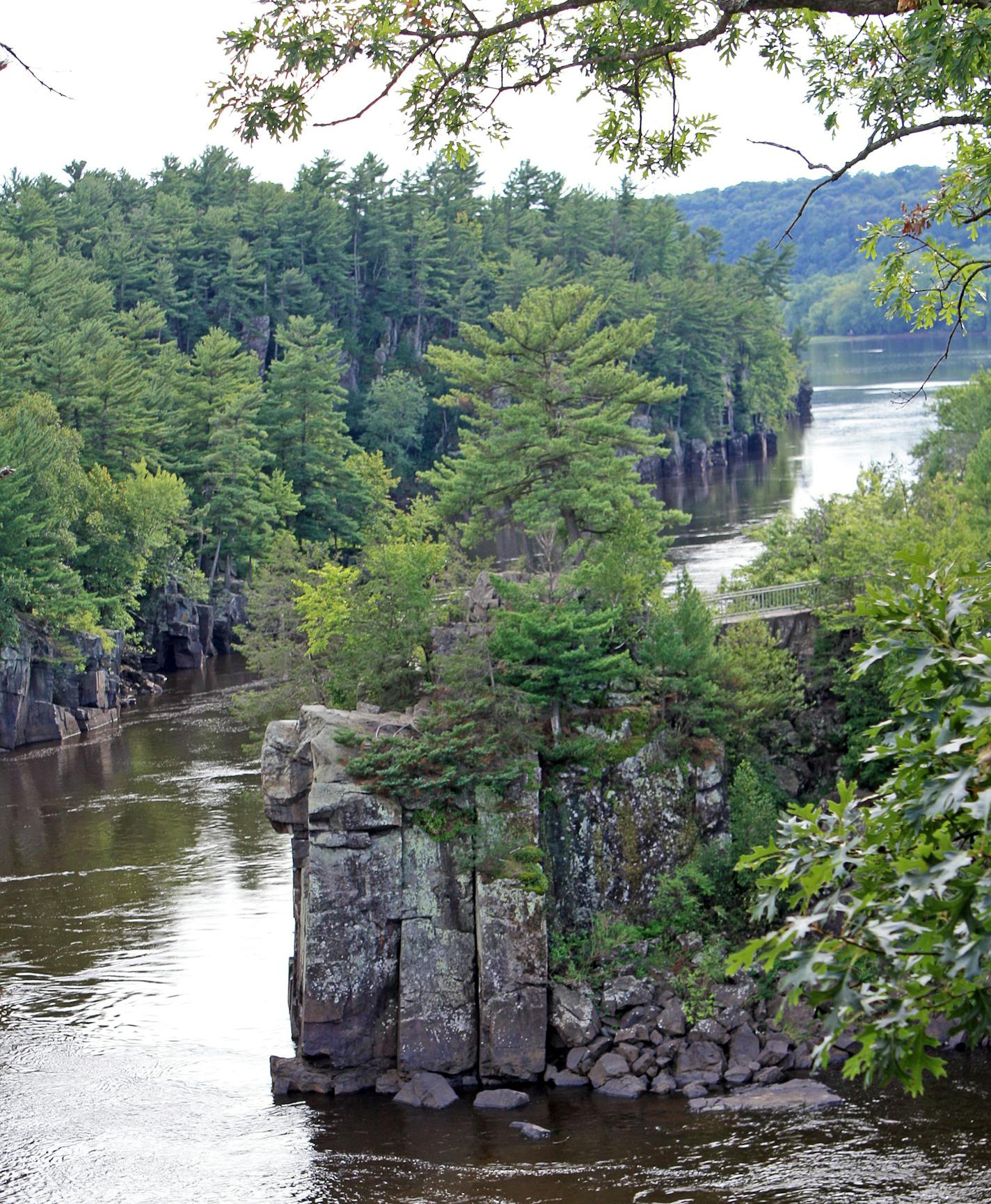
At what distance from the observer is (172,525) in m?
65.8

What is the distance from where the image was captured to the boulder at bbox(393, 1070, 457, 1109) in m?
25.2

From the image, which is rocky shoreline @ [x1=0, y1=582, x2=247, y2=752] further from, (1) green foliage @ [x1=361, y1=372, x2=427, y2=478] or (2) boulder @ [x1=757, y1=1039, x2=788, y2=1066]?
(2) boulder @ [x1=757, y1=1039, x2=788, y2=1066]

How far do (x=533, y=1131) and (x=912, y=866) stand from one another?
59.8 ft

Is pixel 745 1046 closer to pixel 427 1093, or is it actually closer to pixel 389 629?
pixel 427 1093

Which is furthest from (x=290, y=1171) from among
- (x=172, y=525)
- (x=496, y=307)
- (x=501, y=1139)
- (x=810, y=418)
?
(x=810, y=418)

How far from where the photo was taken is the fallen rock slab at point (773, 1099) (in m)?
24.1

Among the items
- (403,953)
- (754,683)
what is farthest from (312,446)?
(403,953)

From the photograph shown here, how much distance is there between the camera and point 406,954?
87.4 feet

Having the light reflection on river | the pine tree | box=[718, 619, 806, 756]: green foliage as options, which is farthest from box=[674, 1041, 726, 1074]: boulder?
the pine tree

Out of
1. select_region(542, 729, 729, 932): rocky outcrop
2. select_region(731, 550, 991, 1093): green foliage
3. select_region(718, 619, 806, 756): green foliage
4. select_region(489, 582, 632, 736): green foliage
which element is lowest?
select_region(542, 729, 729, 932): rocky outcrop

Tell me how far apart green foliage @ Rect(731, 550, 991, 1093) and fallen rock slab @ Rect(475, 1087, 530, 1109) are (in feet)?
57.4

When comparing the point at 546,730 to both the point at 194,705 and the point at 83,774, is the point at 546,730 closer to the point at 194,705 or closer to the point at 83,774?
the point at 83,774

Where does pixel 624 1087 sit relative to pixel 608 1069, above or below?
below

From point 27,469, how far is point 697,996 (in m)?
39.0
